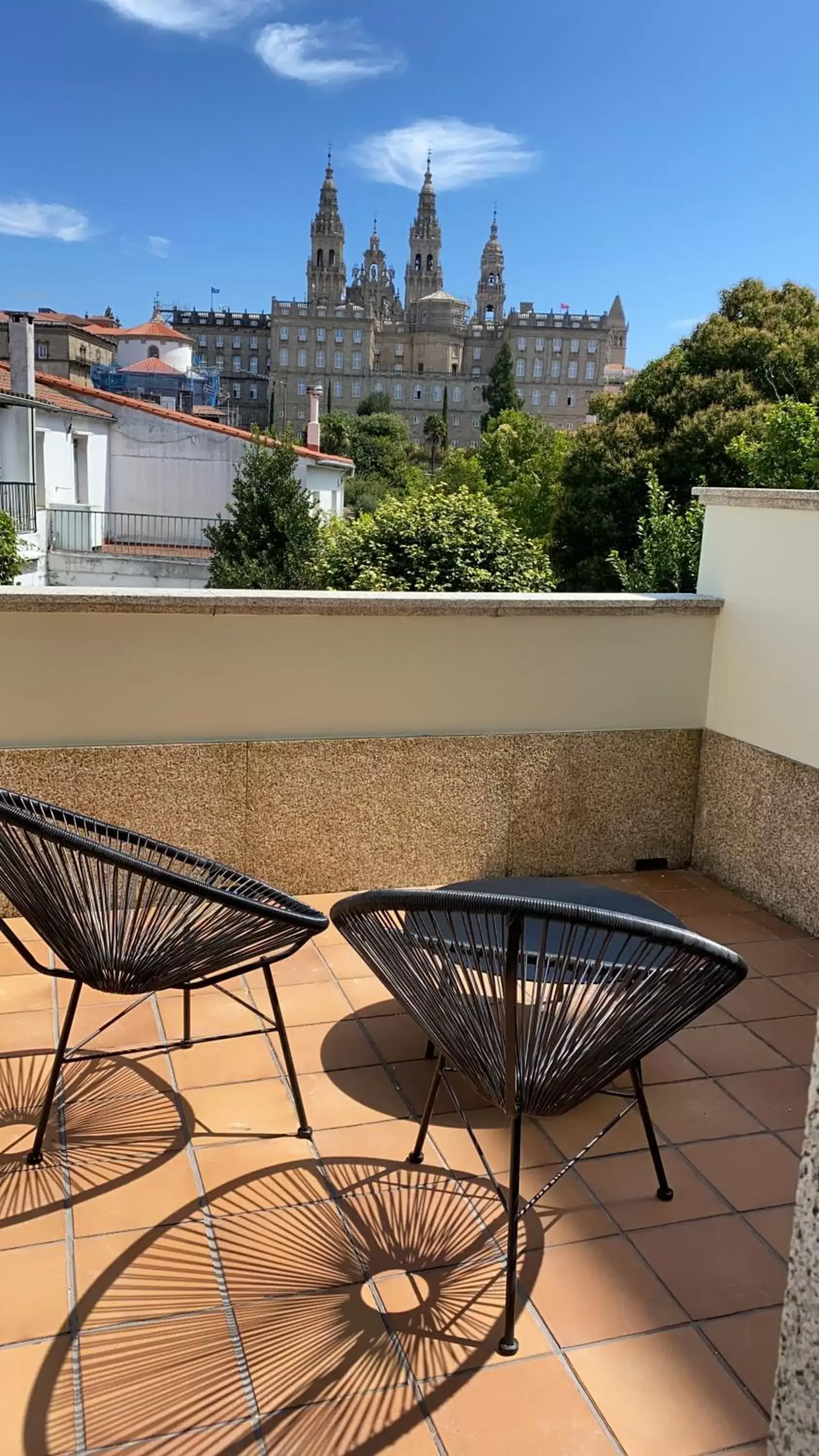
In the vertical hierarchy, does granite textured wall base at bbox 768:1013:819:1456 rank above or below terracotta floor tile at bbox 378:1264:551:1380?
above

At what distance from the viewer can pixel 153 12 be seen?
68.8 metres

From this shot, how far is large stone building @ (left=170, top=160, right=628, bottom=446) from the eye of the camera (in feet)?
289

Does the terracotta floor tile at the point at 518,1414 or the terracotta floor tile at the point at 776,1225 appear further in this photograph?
the terracotta floor tile at the point at 776,1225

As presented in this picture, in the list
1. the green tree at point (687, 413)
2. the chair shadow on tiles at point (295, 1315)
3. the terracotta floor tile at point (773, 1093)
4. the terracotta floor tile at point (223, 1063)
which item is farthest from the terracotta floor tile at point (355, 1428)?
the green tree at point (687, 413)

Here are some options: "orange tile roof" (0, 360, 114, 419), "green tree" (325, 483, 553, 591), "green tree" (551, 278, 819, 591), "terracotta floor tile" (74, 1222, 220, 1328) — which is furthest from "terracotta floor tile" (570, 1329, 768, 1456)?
"orange tile roof" (0, 360, 114, 419)

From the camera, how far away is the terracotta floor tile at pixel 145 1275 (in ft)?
6.07

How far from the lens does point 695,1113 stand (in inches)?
102

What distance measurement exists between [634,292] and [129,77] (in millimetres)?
50918

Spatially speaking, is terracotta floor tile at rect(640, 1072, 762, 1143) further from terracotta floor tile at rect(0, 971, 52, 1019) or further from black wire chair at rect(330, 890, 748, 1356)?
terracotta floor tile at rect(0, 971, 52, 1019)

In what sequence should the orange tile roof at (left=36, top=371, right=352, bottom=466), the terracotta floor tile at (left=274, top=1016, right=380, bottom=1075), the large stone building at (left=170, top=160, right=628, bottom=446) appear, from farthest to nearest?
1. the large stone building at (left=170, top=160, right=628, bottom=446)
2. the orange tile roof at (left=36, top=371, right=352, bottom=466)
3. the terracotta floor tile at (left=274, top=1016, right=380, bottom=1075)

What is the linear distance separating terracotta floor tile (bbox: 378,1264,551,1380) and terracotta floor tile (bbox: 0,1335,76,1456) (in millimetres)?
507

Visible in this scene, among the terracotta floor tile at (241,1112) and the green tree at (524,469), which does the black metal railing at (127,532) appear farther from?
the terracotta floor tile at (241,1112)

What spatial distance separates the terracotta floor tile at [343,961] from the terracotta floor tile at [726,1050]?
93cm

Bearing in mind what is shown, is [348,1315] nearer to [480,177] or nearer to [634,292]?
[634,292]
